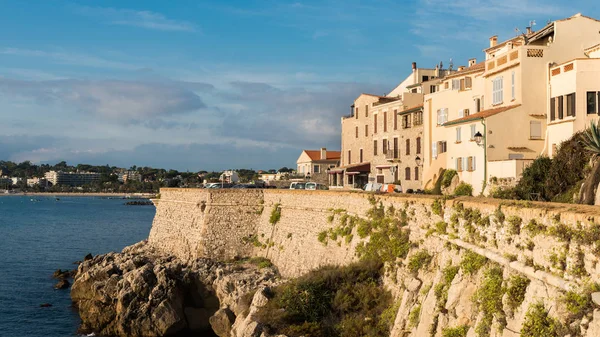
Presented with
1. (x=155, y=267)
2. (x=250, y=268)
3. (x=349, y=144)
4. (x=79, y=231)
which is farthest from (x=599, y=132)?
(x=79, y=231)

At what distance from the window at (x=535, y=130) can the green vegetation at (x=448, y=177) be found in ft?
18.1

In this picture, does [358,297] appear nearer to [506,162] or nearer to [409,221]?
[409,221]

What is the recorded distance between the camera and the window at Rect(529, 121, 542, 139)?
31.6 m

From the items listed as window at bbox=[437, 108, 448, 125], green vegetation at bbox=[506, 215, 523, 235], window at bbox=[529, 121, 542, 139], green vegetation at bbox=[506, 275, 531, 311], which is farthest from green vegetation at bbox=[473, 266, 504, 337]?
window at bbox=[437, 108, 448, 125]

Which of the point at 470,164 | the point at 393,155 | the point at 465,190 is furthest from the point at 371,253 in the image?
the point at 393,155

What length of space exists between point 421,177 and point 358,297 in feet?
86.7

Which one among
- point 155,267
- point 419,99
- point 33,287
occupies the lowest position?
point 33,287

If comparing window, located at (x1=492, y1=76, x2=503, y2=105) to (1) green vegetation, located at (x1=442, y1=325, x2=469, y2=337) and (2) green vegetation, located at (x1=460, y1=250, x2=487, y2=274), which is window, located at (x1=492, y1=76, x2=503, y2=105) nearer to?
(2) green vegetation, located at (x1=460, y1=250, x2=487, y2=274)

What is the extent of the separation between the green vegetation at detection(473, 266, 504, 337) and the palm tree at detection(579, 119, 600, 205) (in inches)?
337

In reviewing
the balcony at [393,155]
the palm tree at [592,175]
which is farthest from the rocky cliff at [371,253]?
the balcony at [393,155]

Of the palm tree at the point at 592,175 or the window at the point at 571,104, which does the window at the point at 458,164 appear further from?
the palm tree at the point at 592,175

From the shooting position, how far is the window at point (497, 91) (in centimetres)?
3406

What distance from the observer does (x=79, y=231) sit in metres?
90.1

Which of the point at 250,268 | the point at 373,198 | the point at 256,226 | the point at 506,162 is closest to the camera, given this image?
the point at 373,198
